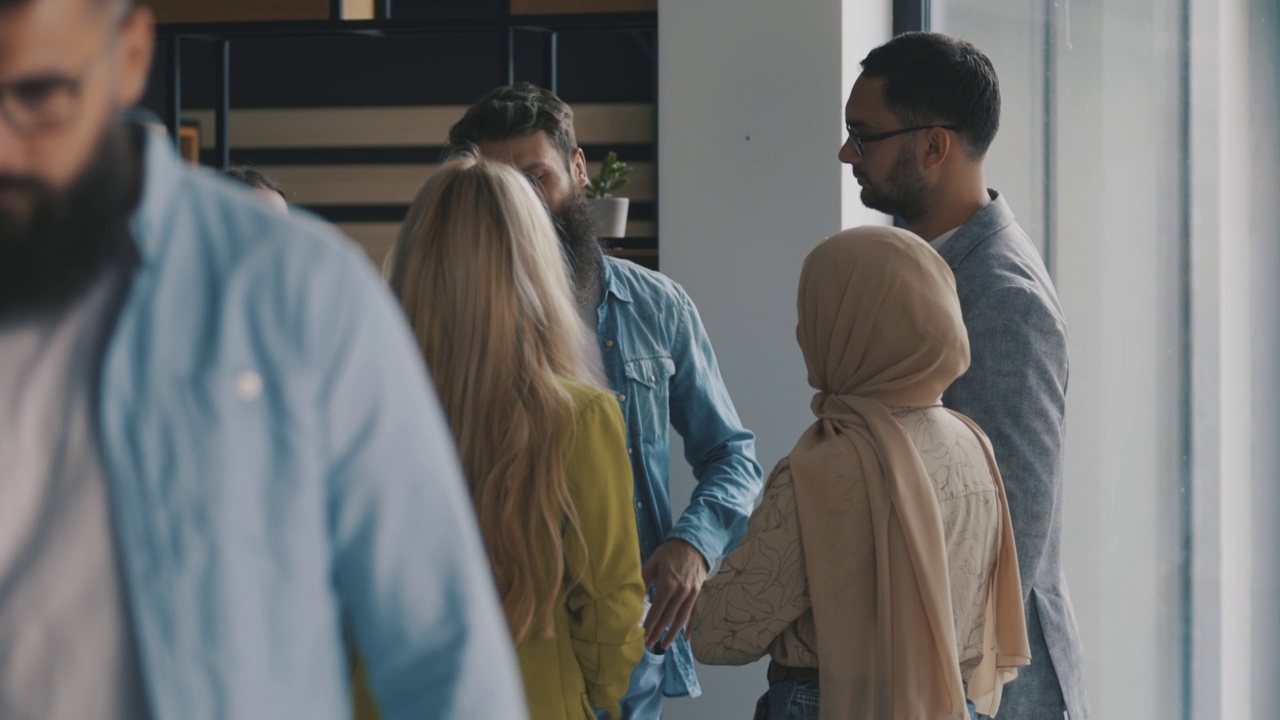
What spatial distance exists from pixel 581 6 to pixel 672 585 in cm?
190

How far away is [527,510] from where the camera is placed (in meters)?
1.41

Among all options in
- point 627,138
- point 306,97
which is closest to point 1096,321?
point 627,138

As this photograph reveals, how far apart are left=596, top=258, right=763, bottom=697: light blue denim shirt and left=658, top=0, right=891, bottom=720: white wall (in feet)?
2.26

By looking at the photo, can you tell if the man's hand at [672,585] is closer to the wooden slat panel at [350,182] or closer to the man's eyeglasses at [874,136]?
the man's eyeglasses at [874,136]

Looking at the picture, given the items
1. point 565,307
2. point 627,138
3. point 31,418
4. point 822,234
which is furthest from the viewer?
point 627,138

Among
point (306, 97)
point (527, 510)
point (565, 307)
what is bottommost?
point (527, 510)

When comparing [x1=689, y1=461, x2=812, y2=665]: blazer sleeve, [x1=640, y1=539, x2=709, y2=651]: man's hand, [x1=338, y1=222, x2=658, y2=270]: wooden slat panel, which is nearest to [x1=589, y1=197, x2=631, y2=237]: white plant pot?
[x1=640, y1=539, x2=709, y2=651]: man's hand

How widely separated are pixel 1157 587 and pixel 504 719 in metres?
2.12

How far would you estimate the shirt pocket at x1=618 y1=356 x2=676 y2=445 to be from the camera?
203 cm

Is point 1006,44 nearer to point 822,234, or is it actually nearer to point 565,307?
point 822,234

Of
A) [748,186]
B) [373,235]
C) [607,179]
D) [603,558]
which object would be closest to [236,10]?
[607,179]

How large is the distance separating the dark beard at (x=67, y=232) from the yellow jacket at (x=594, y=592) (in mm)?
799

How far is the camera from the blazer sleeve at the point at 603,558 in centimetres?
143

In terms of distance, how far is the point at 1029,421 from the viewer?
1.79 meters
